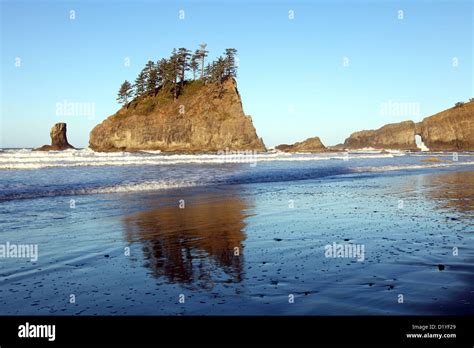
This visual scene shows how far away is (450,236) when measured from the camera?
9.57m

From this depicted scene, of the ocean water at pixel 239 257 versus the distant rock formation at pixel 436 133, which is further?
the distant rock formation at pixel 436 133

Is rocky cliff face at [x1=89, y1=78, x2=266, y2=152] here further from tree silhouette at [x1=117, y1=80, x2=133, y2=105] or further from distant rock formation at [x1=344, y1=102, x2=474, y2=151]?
distant rock formation at [x1=344, y1=102, x2=474, y2=151]

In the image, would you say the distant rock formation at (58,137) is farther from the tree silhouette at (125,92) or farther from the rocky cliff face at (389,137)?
the rocky cliff face at (389,137)

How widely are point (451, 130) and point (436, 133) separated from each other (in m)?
5.13

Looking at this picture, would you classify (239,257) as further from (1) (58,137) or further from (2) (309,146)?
(1) (58,137)

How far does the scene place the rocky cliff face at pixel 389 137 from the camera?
14038cm

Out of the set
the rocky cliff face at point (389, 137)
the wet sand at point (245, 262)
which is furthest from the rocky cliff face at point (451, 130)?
the wet sand at point (245, 262)

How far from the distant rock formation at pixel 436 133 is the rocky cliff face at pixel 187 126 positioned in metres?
59.4

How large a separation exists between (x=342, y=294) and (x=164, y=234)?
554 centimetres

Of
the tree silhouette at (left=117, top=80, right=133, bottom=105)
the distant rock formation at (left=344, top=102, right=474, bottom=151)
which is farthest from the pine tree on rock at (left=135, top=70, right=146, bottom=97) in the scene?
the distant rock formation at (left=344, top=102, right=474, bottom=151)
